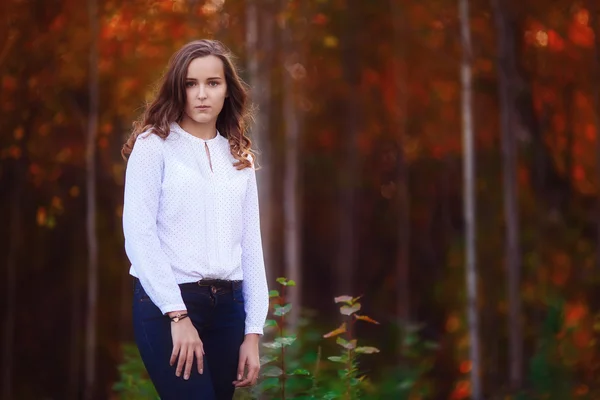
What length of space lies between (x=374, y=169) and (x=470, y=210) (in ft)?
48.3

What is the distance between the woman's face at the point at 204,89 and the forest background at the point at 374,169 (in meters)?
4.86

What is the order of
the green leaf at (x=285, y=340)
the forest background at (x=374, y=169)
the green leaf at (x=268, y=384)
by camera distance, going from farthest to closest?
the forest background at (x=374, y=169) < the green leaf at (x=268, y=384) < the green leaf at (x=285, y=340)

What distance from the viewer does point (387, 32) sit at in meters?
20.9

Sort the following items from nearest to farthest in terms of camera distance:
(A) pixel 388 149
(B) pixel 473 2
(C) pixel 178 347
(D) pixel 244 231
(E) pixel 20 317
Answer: (C) pixel 178 347 < (D) pixel 244 231 < (B) pixel 473 2 < (E) pixel 20 317 < (A) pixel 388 149

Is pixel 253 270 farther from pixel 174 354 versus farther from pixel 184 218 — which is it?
pixel 174 354

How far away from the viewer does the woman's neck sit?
3.64 meters

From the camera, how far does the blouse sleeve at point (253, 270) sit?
3.68 m

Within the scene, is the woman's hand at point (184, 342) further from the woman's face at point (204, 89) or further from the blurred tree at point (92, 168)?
the blurred tree at point (92, 168)

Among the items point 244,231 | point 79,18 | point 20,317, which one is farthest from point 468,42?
point 20,317

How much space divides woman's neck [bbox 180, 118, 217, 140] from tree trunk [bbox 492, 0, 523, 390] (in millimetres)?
7764

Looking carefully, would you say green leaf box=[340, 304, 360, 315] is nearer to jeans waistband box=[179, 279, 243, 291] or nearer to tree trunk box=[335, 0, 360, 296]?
jeans waistband box=[179, 279, 243, 291]

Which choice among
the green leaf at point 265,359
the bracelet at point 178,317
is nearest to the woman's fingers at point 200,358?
the bracelet at point 178,317

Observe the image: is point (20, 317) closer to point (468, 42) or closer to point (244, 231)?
point (468, 42)

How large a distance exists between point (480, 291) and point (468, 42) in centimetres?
903
